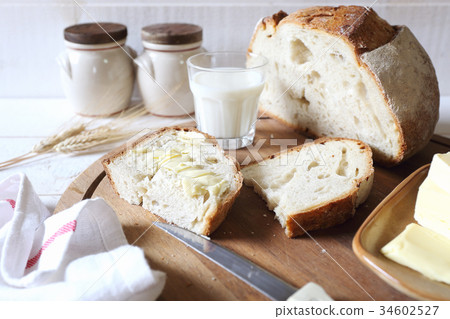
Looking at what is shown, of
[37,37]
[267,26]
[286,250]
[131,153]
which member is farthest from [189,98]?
[286,250]

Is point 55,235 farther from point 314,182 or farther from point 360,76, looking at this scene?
point 360,76

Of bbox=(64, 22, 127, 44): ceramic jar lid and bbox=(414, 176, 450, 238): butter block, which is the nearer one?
bbox=(414, 176, 450, 238): butter block

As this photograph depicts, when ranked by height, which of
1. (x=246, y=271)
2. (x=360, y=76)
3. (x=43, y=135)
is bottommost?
(x=43, y=135)

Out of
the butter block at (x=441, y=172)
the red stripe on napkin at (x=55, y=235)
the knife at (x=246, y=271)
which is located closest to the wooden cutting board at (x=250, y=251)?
the knife at (x=246, y=271)

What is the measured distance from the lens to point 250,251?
1.70 meters

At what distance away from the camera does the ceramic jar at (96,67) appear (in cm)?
276

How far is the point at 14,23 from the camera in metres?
3.13

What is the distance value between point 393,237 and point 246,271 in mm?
557

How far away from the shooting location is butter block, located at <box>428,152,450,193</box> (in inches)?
63.1

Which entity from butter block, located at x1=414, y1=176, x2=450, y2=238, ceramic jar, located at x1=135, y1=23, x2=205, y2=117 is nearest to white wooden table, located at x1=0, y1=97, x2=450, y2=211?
ceramic jar, located at x1=135, y1=23, x2=205, y2=117

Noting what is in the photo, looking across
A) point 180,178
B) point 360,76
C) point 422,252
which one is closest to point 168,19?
point 360,76

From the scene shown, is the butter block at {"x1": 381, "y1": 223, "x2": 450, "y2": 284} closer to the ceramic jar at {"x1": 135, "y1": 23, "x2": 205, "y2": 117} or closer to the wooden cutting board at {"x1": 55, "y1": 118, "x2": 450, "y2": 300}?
the wooden cutting board at {"x1": 55, "y1": 118, "x2": 450, "y2": 300}

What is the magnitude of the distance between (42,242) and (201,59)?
1350 millimetres

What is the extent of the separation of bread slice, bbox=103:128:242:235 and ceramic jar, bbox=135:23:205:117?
77 centimetres
